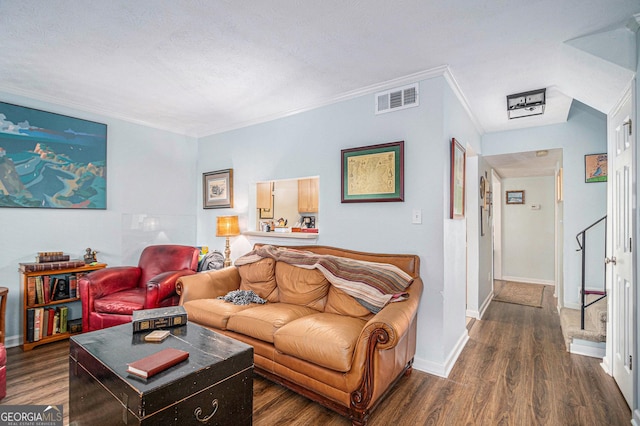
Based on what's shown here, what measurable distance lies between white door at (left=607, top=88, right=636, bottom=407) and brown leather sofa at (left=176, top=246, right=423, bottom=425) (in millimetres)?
1373

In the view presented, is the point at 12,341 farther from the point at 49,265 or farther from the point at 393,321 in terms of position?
the point at 393,321

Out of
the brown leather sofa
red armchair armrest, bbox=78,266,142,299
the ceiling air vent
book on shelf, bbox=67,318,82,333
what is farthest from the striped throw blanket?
book on shelf, bbox=67,318,82,333

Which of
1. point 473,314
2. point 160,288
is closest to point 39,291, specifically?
point 160,288

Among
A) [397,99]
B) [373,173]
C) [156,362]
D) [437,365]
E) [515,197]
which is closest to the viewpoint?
[156,362]

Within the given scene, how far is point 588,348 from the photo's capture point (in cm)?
293

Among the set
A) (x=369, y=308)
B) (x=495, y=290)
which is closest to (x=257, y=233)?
(x=369, y=308)

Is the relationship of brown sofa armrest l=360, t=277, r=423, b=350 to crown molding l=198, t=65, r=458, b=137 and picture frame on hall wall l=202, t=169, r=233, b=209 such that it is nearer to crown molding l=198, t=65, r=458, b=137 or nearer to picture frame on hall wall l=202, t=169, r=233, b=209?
crown molding l=198, t=65, r=458, b=137

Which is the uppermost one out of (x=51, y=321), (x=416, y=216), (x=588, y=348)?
(x=416, y=216)

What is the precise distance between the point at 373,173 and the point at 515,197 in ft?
17.3

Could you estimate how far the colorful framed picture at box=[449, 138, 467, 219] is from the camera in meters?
2.76

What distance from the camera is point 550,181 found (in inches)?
251

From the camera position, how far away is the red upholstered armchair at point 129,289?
113 inches

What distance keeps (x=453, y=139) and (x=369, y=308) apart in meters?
1.64

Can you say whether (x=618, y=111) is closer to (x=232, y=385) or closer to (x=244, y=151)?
(x=232, y=385)
